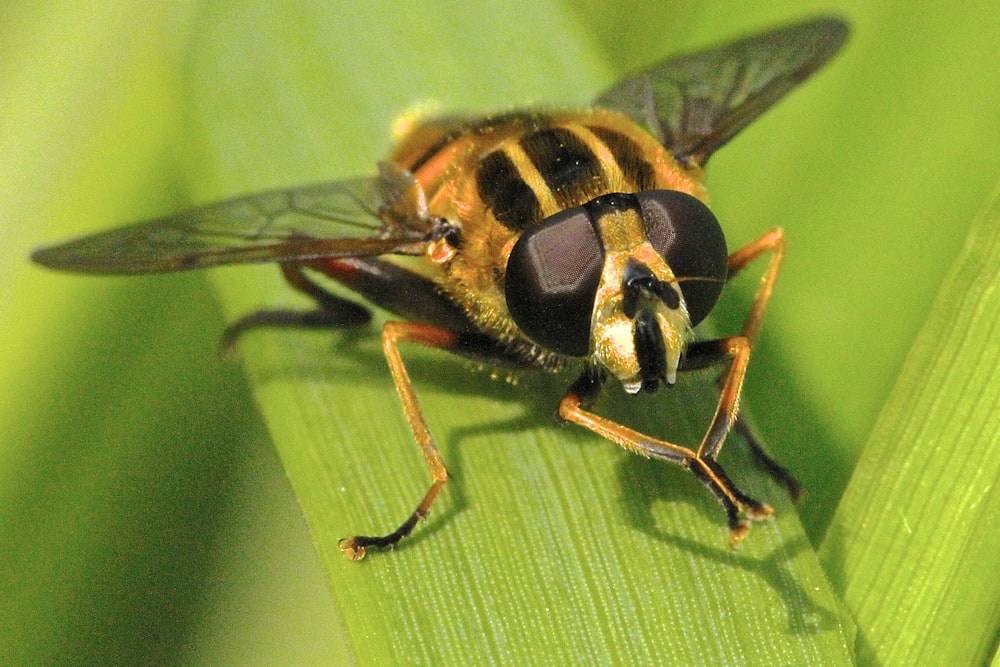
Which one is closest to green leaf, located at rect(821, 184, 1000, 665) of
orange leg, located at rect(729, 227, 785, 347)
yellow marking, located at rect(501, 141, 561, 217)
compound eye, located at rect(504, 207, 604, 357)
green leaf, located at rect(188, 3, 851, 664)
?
green leaf, located at rect(188, 3, 851, 664)

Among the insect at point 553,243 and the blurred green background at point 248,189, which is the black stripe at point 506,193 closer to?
the insect at point 553,243

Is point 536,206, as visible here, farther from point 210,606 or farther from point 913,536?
point 210,606

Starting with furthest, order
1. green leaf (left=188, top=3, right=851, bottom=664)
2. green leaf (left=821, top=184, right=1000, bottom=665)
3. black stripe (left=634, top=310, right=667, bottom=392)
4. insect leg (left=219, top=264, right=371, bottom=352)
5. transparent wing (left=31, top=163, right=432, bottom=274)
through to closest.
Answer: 1. insect leg (left=219, top=264, right=371, bottom=352)
2. transparent wing (left=31, top=163, right=432, bottom=274)
3. black stripe (left=634, top=310, right=667, bottom=392)
4. green leaf (left=188, top=3, right=851, bottom=664)
5. green leaf (left=821, top=184, right=1000, bottom=665)

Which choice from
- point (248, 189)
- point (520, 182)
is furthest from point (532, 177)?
point (248, 189)

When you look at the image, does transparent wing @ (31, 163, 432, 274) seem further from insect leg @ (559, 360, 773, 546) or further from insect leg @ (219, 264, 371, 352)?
insect leg @ (559, 360, 773, 546)

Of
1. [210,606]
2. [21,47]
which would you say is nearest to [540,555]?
[210,606]
